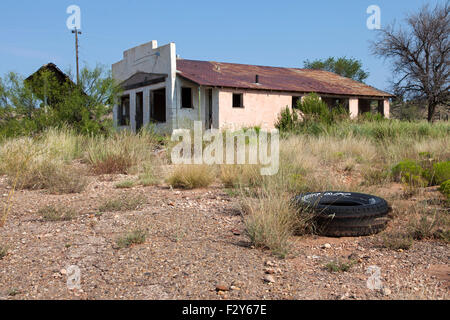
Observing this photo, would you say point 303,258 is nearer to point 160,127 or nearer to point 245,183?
point 245,183

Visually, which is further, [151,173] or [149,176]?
[151,173]

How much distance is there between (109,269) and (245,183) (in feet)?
13.4

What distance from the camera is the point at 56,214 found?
533 centimetres

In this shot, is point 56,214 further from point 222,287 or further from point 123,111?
point 123,111

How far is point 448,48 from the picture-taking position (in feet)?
90.9

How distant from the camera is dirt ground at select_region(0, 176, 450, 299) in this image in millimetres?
3102

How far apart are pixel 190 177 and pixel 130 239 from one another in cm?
343

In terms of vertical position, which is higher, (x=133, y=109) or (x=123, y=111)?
(x=123, y=111)

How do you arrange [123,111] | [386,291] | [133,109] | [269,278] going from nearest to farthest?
[386,291]
[269,278]
[133,109]
[123,111]

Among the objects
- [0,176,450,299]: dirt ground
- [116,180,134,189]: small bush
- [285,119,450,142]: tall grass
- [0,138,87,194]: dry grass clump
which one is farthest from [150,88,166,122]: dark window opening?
[0,176,450,299]: dirt ground

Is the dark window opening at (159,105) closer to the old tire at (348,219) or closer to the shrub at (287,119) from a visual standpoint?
the shrub at (287,119)

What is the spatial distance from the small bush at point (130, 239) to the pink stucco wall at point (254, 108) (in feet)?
51.8

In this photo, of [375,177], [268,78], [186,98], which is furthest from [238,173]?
[268,78]

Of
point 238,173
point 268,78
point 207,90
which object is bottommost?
point 238,173
